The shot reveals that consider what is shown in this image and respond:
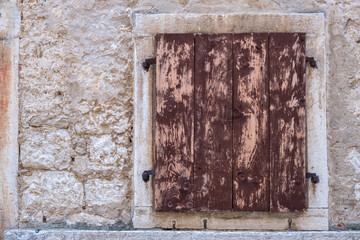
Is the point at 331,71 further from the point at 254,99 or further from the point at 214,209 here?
the point at 214,209

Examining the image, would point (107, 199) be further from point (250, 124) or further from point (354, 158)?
point (354, 158)

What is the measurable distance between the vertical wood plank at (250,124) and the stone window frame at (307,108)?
0.38 feet

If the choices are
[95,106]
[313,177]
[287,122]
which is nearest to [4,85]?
[95,106]

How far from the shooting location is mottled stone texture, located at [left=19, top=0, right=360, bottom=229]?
261 cm

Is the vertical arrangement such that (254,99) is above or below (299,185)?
above

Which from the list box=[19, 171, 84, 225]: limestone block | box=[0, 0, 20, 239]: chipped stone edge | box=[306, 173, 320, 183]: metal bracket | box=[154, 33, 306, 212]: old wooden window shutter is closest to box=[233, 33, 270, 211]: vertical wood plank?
box=[154, 33, 306, 212]: old wooden window shutter

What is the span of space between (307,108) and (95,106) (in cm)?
143

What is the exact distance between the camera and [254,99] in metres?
2.53

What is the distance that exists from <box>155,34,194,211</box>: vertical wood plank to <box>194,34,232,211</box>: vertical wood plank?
5 centimetres

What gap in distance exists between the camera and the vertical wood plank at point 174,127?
2525 mm

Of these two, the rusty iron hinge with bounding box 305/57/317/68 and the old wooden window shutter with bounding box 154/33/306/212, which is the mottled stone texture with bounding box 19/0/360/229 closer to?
the rusty iron hinge with bounding box 305/57/317/68

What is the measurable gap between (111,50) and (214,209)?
1280 mm

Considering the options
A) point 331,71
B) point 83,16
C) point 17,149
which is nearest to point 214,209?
point 331,71

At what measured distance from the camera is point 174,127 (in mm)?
2539
